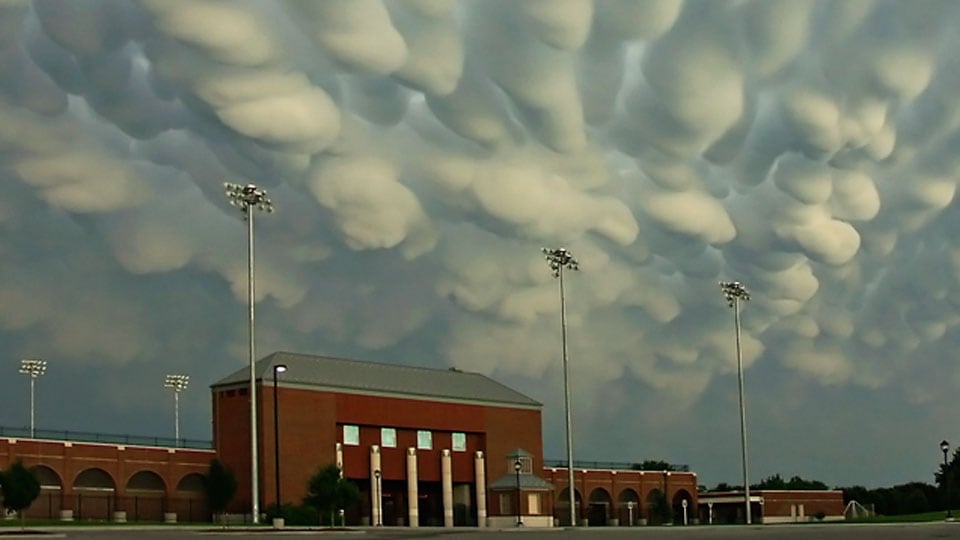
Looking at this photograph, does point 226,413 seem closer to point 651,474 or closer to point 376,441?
point 376,441

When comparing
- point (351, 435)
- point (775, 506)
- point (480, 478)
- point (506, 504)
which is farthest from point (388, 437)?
point (775, 506)

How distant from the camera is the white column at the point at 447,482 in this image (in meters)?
108

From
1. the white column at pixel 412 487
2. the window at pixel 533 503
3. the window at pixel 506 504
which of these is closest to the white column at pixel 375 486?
the white column at pixel 412 487

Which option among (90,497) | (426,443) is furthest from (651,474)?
(90,497)

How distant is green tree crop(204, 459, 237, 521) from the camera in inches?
3482

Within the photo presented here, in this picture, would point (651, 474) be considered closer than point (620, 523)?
No

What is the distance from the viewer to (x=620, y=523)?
12256 centimetres

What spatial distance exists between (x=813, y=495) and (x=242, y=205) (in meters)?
89.2

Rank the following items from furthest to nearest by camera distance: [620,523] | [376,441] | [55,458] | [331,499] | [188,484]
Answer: [620,523] < [376,441] < [188,484] < [55,458] < [331,499]

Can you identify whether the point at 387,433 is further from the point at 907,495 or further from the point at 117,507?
the point at 907,495

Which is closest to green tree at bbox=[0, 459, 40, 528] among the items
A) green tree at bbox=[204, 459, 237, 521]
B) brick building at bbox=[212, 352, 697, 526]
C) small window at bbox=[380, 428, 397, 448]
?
green tree at bbox=[204, 459, 237, 521]

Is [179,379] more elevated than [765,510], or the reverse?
[179,379]

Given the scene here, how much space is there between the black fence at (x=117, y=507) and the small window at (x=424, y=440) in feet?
69.6

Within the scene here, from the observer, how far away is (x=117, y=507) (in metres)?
87.1
